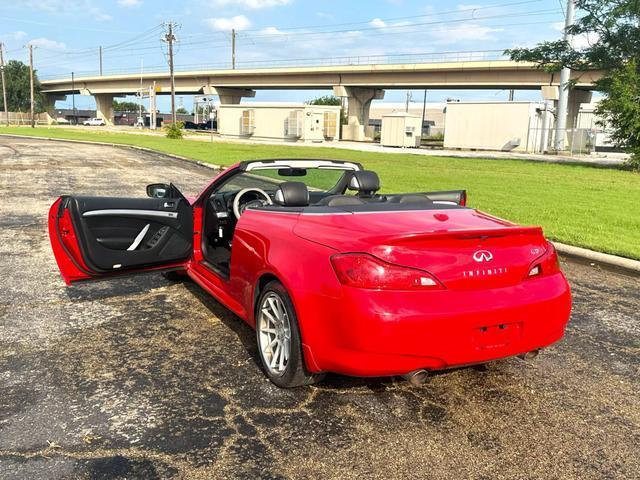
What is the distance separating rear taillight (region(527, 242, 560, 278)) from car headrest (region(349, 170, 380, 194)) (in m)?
1.48

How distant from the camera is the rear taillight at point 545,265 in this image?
3453 mm

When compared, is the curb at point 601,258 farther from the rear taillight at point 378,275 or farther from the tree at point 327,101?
the tree at point 327,101

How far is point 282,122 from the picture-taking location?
49938 millimetres

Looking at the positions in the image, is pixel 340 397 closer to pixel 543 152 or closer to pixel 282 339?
pixel 282 339

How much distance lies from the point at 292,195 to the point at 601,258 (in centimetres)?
518

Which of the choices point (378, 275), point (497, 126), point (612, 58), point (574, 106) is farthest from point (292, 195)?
point (574, 106)

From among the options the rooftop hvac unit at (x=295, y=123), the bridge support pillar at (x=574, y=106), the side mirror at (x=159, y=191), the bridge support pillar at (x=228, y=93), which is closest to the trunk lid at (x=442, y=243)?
the side mirror at (x=159, y=191)

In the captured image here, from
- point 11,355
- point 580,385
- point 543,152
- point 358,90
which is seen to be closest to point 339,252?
point 580,385

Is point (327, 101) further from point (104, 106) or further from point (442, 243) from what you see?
point (442, 243)

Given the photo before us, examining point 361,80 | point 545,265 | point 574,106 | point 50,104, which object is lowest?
point 545,265

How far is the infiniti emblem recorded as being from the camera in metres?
3.23

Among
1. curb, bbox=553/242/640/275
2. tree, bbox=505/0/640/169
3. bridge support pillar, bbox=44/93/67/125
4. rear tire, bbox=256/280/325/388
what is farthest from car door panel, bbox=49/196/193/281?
bridge support pillar, bbox=44/93/67/125

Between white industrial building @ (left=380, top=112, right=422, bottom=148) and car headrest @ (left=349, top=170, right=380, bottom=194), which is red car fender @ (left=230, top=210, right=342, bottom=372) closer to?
car headrest @ (left=349, top=170, right=380, bottom=194)

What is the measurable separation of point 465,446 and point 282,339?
126 cm
